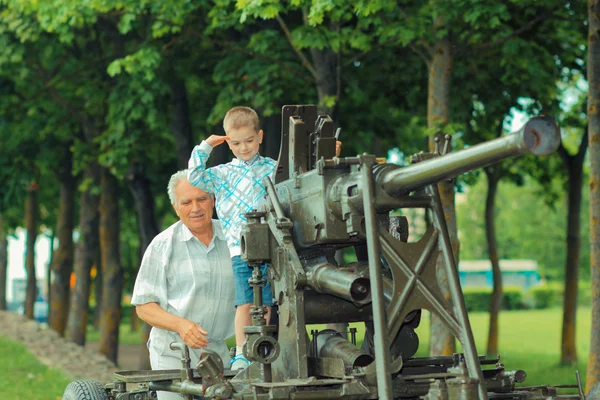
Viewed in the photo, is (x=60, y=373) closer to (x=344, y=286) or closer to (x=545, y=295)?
(x=344, y=286)

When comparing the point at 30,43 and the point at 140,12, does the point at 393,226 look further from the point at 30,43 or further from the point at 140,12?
the point at 30,43

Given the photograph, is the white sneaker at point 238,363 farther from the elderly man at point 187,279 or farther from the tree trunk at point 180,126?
the tree trunk at point 180,126

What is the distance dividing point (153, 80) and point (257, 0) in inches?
223

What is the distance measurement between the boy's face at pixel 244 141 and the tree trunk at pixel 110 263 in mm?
15323

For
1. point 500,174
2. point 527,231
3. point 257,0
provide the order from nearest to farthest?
point 257,0 → point 500,174 → point 527,231

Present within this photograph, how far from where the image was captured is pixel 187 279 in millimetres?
6754

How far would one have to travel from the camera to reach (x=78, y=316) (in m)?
23.6

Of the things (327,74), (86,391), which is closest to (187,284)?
(86,391)

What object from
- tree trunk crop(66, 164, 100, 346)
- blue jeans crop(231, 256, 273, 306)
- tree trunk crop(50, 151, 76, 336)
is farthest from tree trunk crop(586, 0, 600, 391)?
tree trunk crop(50, 151, 76, 336)

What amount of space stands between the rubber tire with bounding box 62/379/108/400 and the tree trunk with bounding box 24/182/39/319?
19.0 metres

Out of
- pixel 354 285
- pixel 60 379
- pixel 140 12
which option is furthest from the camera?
pixel 60 379

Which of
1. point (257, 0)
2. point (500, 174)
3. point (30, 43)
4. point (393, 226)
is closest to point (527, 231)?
point (500, 174)

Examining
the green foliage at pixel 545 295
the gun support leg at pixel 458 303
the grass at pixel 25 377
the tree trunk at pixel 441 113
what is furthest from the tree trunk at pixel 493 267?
the green foliage at pixel 545 295

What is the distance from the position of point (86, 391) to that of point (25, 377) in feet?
30.7
